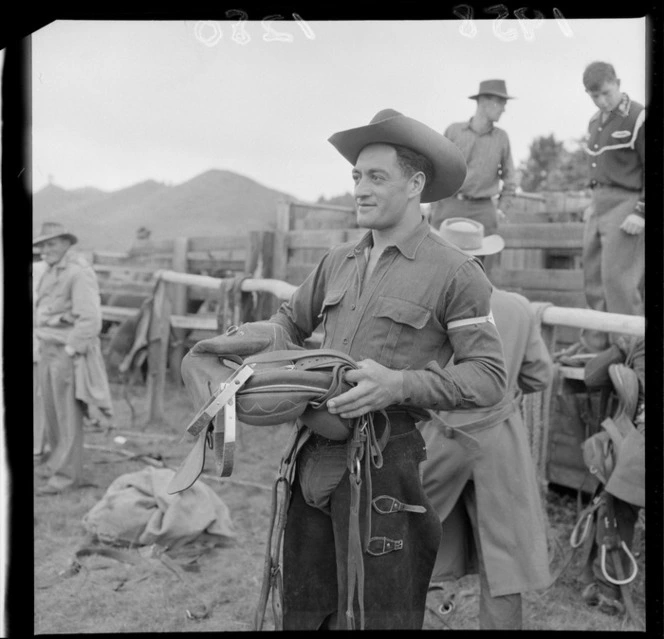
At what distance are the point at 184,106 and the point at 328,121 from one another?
109cm

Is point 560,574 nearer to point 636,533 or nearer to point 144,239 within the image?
point 636,533

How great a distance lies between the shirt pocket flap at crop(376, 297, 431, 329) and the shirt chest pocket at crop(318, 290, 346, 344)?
0.57 feet

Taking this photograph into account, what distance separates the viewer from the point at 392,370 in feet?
7.84

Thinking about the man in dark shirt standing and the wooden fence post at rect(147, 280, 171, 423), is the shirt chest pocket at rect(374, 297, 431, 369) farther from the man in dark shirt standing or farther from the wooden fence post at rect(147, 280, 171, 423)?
the wooden fence post at rect(147, 280, 171, 423)

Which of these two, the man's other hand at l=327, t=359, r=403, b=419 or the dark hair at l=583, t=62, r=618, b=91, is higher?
the dark hair at l=583, t=62, r=618, b=91

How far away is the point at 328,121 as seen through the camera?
389 centimetres

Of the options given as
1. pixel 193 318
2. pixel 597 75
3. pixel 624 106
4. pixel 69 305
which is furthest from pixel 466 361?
pixel 193 318

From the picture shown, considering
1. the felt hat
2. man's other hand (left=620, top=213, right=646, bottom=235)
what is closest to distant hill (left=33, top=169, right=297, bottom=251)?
the felt hat

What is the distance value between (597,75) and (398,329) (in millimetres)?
2176

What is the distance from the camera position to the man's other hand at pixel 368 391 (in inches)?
91.0

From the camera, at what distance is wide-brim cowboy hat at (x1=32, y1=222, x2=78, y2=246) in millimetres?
6086

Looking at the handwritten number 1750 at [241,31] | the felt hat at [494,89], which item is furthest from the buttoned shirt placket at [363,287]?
the felt hat at [494,89]

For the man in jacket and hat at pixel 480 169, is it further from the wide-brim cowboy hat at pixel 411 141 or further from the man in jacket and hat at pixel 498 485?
the wide-brim cowboy hat at pixel 411 141

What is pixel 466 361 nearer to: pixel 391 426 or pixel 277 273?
pixel 391 426
